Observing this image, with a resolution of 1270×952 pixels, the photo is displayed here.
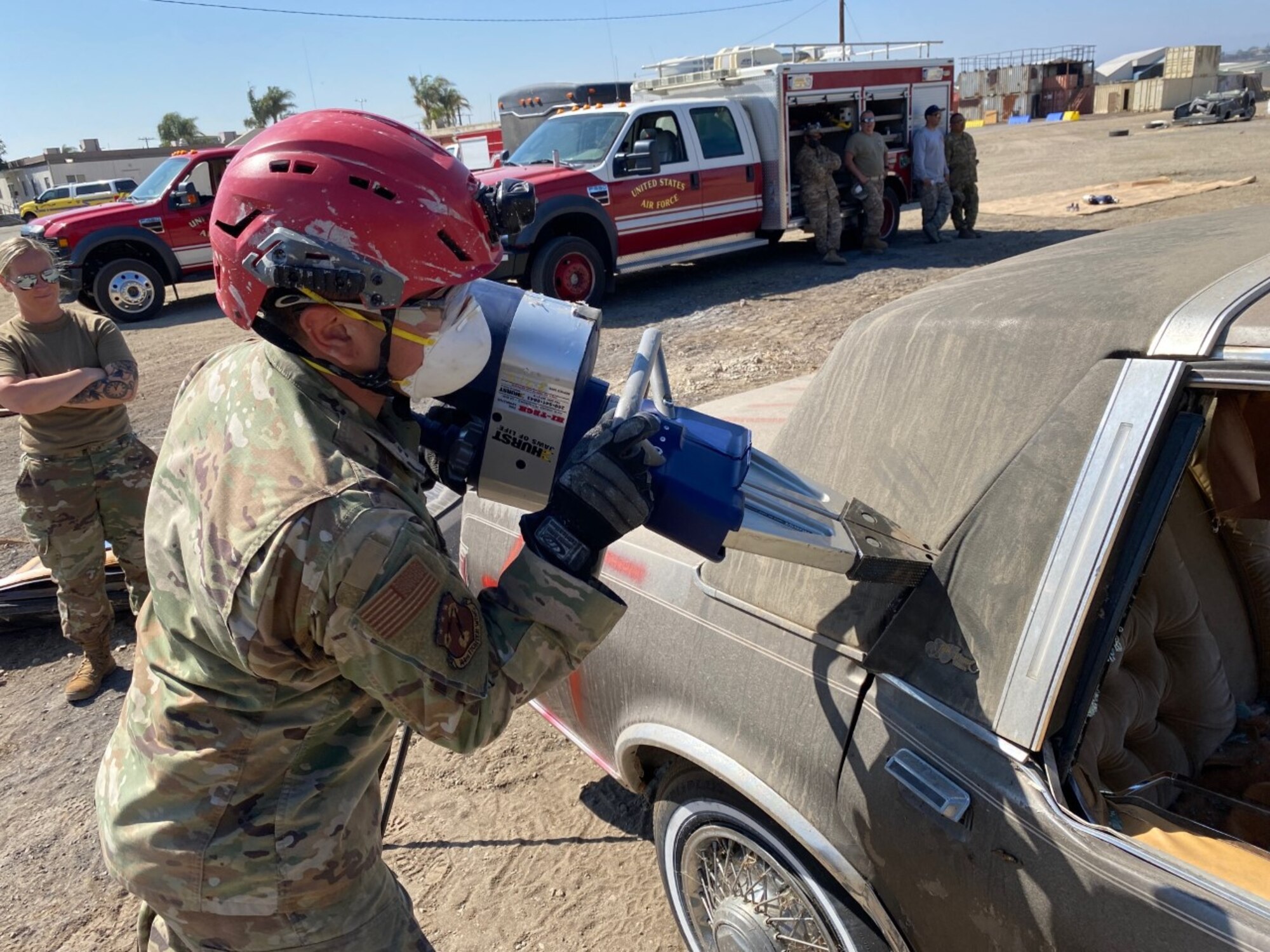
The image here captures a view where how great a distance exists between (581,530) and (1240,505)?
62.4 inches

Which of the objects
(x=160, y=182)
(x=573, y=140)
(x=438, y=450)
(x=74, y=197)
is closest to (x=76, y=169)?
(x=74, y=197)

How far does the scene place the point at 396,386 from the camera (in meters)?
1.42

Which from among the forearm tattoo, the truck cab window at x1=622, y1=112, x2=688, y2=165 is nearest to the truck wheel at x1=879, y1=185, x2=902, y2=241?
the truck cab window at x1=622, y1=112, x2=688, y2=165

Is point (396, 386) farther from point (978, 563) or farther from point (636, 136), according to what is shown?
point (636, 136)

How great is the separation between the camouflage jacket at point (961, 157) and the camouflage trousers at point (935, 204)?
222mm

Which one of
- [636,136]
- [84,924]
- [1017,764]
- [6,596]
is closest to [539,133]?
[636,136]

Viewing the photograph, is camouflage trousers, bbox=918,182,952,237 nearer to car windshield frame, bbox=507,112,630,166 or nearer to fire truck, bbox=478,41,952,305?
fire truck, bbox=478,41,952,305

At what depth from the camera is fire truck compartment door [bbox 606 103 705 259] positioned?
935 cm

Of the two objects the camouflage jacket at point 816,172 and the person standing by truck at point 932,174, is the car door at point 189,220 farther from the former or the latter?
the person standing by truck at point 932,174

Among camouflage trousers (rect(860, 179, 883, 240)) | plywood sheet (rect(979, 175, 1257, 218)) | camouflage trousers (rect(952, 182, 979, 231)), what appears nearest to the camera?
camouflage trousers (rect(860, 179, 883, 240))

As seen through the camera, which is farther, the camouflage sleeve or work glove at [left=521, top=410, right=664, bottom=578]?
work glove at [left=521, top=410, right=664, bottom=578]

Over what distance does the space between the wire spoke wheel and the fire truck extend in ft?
21.0

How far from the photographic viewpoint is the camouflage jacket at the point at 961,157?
37.9 feet

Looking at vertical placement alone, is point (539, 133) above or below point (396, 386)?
above
